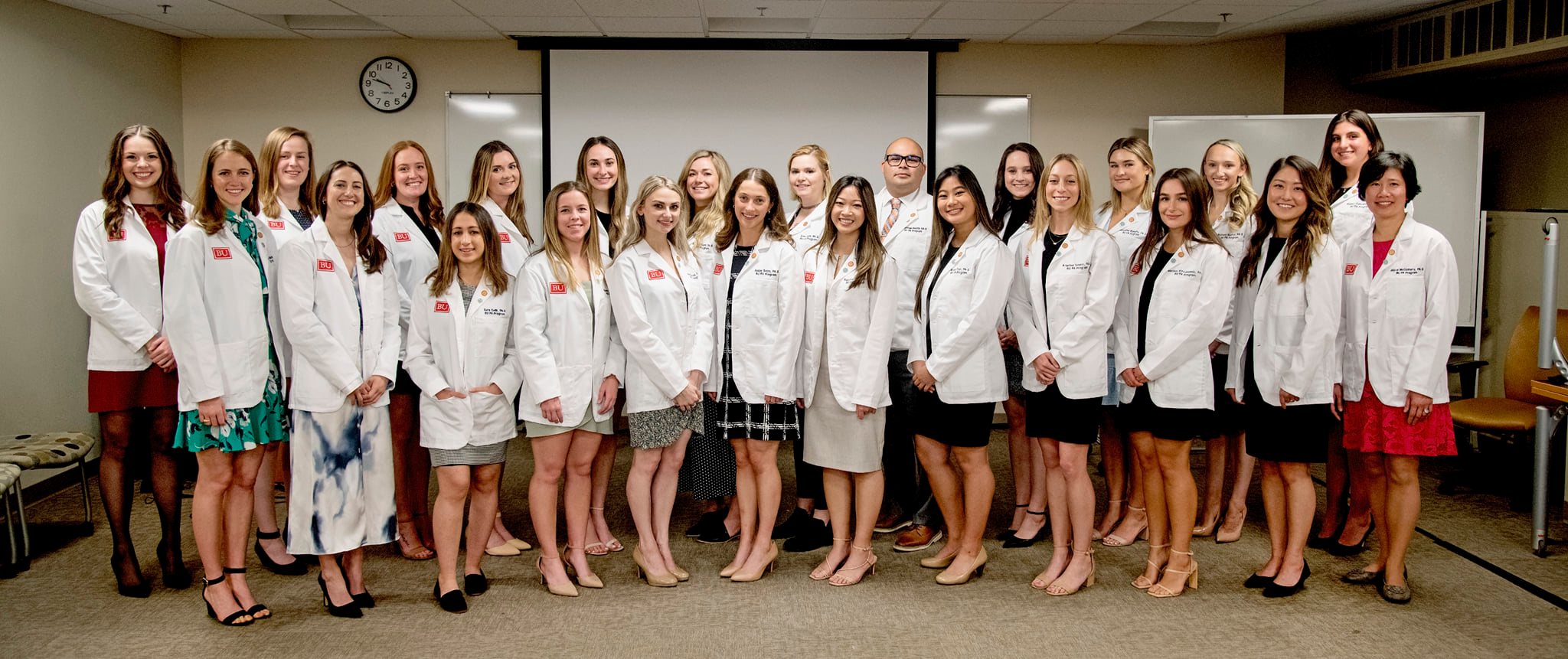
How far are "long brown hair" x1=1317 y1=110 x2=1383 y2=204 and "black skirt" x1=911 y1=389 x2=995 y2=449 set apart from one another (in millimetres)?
1788

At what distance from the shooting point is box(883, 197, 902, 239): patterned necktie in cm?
397

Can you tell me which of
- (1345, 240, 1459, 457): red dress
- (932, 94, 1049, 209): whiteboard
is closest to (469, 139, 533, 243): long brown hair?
(1345, 240, 1459, 457): red dress

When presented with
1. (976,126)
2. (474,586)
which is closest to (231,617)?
(474,586)

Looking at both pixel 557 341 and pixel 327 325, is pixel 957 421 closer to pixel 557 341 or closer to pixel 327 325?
pixel 557 341

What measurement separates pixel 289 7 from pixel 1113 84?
17.5 feet

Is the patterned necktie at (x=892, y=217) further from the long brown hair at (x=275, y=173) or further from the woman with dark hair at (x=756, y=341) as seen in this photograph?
the long brown hair at (x=275, y=173)

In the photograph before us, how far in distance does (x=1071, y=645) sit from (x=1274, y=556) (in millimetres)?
1009

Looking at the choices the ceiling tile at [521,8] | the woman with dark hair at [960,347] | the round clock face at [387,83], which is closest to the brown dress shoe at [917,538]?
the woman with dark hair at [960,347]

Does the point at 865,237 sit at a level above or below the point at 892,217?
below

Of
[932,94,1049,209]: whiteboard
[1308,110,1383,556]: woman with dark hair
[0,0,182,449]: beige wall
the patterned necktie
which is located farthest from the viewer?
[932,94,1049,209]: whiteboard

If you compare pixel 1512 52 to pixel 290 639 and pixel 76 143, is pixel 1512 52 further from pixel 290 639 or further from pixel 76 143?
pixel 76 143

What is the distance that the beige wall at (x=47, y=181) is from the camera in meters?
4.95

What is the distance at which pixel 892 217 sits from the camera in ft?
13.1

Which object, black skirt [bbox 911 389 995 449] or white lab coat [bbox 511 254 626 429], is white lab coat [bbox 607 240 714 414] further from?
black skirt [bbox 911 389 995 449]
